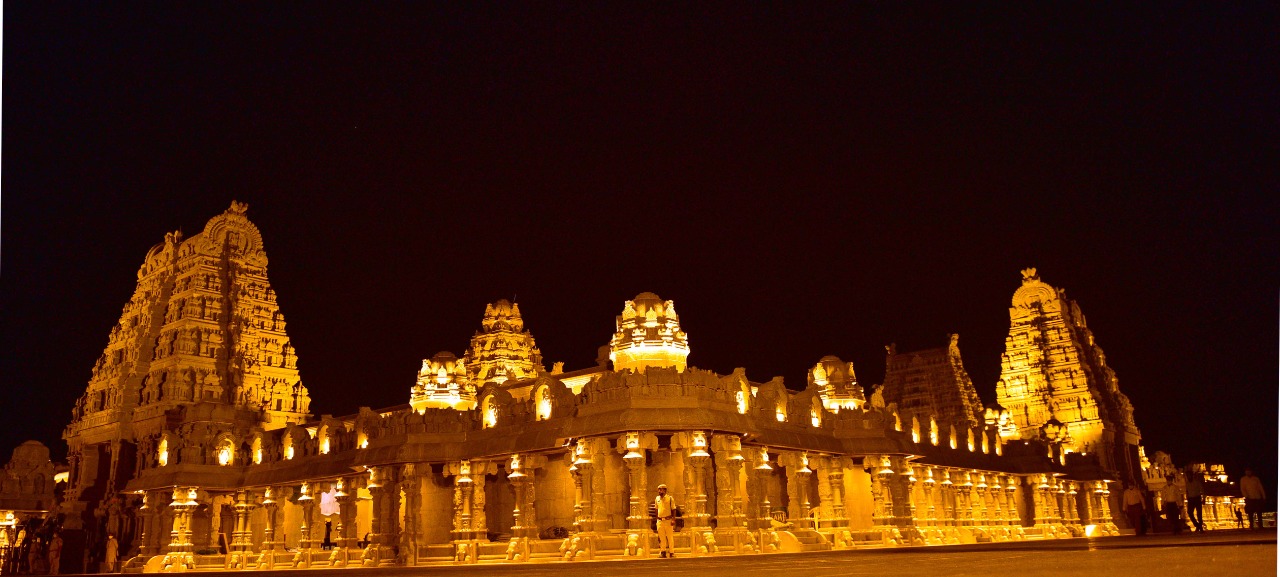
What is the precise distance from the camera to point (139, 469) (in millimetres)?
46156

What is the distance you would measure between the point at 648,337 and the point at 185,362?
26462 mm

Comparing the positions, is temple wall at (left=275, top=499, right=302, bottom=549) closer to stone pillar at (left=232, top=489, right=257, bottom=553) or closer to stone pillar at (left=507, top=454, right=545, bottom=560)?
stone pillar at (left=232, top=489, right=257, bottom=553)

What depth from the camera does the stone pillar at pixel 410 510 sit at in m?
31.4

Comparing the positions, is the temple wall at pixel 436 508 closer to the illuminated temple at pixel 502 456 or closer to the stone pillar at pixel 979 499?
the illuminated temple at pixel 502 456

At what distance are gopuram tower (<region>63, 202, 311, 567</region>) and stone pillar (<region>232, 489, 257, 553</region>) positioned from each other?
5309 mm

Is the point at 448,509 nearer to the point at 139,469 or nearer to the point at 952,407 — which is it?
the point at 139,469

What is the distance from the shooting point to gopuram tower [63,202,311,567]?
47250 mm

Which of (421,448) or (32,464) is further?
(32,464)

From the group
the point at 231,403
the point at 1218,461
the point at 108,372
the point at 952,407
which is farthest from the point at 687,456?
the point at 1218,461

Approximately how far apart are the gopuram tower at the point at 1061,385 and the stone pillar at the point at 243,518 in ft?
146

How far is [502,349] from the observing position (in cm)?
5619

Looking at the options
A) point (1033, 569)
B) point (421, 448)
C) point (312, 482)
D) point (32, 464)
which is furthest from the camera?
point (32, 464)

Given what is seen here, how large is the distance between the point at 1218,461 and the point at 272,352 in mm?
66334

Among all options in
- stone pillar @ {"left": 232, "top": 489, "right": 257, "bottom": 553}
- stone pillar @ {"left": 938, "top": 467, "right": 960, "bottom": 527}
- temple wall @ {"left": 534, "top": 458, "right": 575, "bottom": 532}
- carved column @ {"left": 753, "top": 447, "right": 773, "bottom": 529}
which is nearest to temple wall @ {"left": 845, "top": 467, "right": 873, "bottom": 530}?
stone pillar @ {"left": 938, "top": 467, "right": 960, "bottom": 527}
